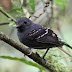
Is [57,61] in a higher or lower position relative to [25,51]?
lower

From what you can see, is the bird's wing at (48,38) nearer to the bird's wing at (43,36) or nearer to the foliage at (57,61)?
the bird's wing at (43,36)

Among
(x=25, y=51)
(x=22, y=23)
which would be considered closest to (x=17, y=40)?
(x=22, y=23)

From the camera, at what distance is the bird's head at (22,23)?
302 centimetres

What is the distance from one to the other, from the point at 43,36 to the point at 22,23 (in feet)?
1.19

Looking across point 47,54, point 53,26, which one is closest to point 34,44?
point 47,54

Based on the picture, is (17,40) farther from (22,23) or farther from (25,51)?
(25,51)

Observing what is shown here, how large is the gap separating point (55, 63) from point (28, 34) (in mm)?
505

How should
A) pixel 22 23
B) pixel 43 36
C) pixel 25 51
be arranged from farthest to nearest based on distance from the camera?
pixel 43 36 < pixel 22 23 < pixel 25 51

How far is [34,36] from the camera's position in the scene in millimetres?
3148

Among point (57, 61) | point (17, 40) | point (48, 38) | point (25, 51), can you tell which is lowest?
point (17, 40)

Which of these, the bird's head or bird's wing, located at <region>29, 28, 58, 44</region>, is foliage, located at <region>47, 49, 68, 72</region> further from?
the bird's head

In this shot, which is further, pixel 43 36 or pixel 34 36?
pixel 43 36

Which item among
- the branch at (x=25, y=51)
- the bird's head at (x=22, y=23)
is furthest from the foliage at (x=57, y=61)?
the bird's head at (x=22, y=23)

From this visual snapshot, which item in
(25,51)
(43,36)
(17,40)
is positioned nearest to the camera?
(25,51)
